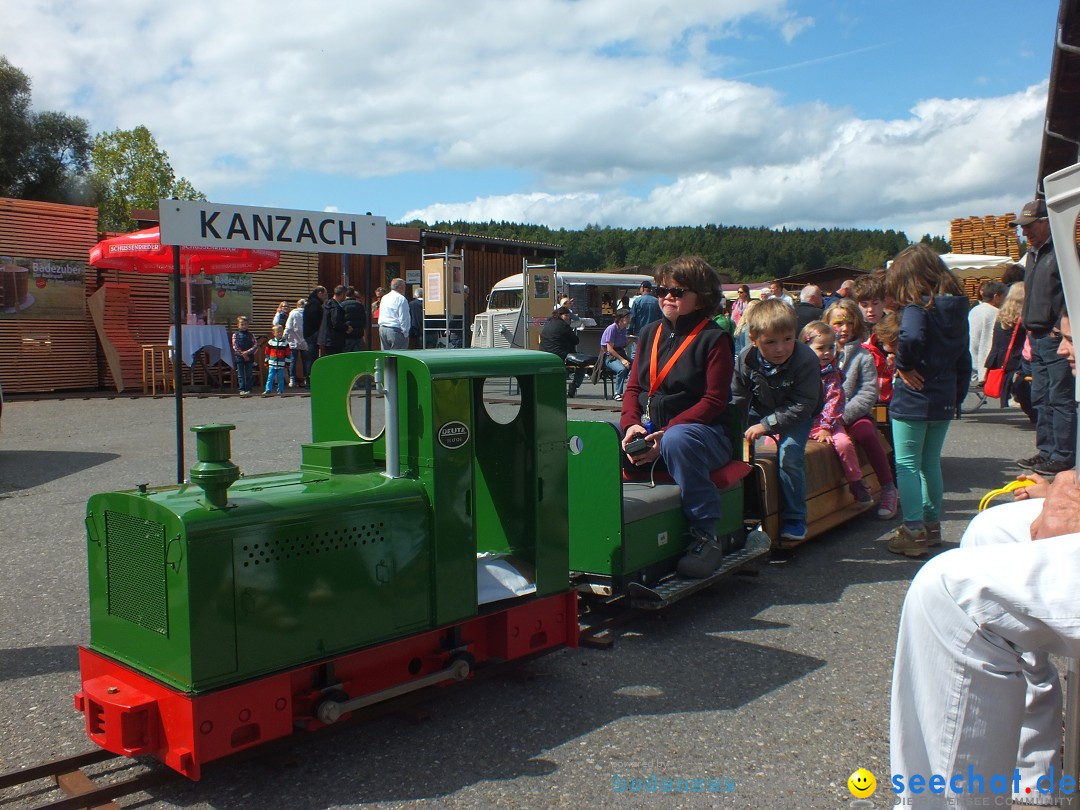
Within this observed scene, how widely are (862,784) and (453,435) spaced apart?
196 cm

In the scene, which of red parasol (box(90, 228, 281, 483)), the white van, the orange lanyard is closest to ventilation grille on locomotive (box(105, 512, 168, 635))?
the orange lanyard

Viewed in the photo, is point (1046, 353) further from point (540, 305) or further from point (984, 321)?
point (540, 305)

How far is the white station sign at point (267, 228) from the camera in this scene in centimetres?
518

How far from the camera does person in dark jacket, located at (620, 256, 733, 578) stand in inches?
204

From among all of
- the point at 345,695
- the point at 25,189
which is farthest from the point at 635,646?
the point at 25,189

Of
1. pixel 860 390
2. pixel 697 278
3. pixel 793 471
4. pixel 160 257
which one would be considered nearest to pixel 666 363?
pixel 697 278

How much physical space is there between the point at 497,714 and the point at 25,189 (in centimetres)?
4904

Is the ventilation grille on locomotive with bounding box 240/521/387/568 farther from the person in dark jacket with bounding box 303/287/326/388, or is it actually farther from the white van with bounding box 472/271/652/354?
the white van with bounding box 472/271/652/354

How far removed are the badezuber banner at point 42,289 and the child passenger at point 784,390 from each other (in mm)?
15003

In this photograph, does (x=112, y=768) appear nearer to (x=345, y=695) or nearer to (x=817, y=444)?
(x=345, y=695)

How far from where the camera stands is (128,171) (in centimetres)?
4684

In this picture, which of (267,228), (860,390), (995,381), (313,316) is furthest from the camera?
(313,316)

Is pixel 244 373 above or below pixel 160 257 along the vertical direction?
below

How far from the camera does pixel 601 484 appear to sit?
15.8 feet
